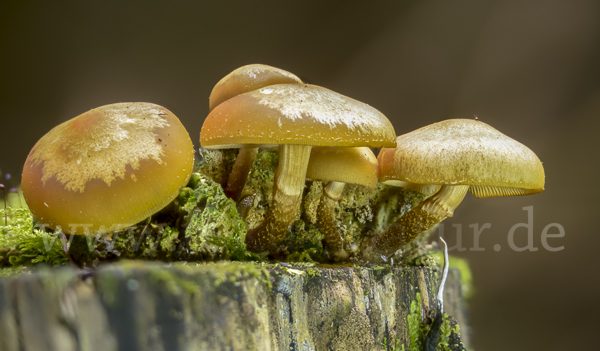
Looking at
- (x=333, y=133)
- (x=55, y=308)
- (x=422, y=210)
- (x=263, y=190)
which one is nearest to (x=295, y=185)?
(x=263, y=190)

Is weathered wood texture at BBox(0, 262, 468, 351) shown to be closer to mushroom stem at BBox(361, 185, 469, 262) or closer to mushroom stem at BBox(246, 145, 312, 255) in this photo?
mushroom stem at BBox(246, 145, 312, 255)

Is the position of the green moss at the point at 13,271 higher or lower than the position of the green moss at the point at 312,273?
higher

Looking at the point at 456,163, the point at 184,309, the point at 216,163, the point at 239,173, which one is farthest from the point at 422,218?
the point at 184,309

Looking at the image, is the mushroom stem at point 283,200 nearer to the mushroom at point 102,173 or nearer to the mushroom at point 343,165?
the mushroom at point 343,165

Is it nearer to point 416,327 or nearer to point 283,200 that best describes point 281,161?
point 283,200

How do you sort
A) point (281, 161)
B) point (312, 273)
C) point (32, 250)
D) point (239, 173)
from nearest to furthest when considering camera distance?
point (32, 250) → point (312, 273) → point (281, 161) → point (239, 173)

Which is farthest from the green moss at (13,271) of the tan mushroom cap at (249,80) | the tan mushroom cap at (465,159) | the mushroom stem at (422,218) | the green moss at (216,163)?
the mushroom stem at (422,218)

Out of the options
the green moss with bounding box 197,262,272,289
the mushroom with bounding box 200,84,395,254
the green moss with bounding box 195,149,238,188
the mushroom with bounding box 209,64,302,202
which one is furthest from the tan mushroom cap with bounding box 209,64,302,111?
the green moss with bounding box 197,262,272,289
